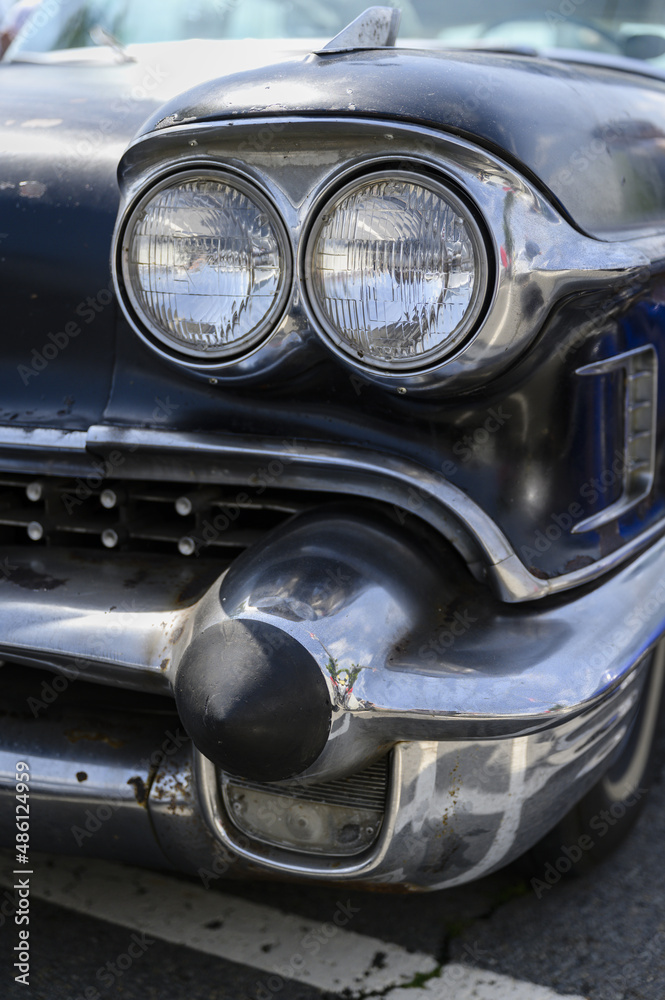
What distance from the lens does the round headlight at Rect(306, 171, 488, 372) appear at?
123 centimetres

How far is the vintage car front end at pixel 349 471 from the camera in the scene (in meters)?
1.23

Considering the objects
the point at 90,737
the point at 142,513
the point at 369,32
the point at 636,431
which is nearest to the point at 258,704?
the point at 90,737

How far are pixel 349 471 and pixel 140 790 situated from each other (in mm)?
551

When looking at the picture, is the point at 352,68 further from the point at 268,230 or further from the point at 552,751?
the point at 552,751

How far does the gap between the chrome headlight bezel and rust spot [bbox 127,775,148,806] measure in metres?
0.60

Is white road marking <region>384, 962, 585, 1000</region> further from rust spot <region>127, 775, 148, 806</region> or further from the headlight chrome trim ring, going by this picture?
the headlight chrome trim ring

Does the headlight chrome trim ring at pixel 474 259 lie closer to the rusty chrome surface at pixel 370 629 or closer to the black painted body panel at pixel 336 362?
the black painted body panel at pixel 336 362

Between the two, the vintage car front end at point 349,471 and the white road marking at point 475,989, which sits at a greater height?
the vintage car front end at point 349,471

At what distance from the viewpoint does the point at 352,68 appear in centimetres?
132

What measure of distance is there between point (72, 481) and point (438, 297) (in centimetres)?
69

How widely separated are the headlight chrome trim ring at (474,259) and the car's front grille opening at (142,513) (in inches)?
10.4

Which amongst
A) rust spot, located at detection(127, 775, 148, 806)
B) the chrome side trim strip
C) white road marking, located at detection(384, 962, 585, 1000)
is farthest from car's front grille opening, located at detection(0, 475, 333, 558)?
white road marking, located at detection(384, 962, 585, 1000)

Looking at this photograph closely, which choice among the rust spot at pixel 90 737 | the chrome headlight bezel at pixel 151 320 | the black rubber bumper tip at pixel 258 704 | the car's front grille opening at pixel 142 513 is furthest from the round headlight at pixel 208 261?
the rust spot at pixel 90 737

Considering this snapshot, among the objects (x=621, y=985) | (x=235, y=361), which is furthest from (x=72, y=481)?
Answer: (x=621, y=985)
